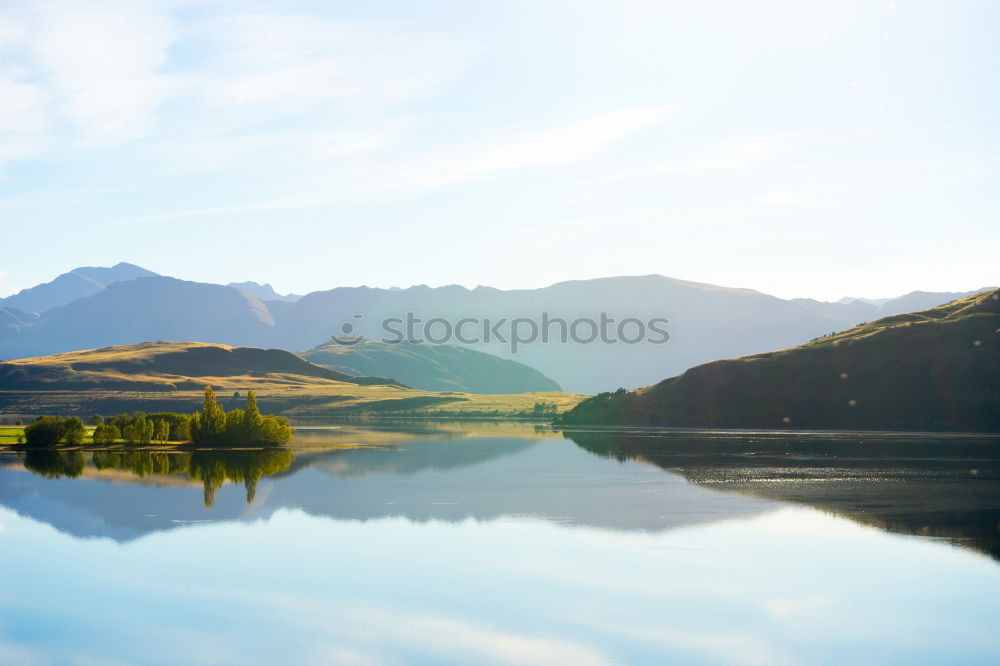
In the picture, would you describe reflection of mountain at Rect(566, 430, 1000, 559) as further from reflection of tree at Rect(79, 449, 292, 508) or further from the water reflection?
reflection of tree at Rect(79, 449, 292, 508)

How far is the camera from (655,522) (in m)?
64.6

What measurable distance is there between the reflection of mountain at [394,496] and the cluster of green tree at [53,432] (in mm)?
22125

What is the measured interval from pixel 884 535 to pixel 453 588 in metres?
31.5

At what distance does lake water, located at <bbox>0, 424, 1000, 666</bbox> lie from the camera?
35.3m

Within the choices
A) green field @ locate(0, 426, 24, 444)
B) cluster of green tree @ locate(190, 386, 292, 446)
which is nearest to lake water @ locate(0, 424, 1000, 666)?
cluster of green tree @ locate(190, 386, 292, 446)

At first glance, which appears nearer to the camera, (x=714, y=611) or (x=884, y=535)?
(x=714, y=611)

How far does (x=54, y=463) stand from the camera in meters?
106

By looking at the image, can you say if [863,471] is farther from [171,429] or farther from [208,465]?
[171,429]

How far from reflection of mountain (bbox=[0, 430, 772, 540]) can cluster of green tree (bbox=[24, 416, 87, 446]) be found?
72.6 feet

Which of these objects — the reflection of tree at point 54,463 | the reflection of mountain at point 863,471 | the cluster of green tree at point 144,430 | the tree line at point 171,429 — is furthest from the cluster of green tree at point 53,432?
the reflection of mountain at point 863,471

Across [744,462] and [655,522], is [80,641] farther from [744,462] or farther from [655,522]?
[744,462]

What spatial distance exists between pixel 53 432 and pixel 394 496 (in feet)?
235

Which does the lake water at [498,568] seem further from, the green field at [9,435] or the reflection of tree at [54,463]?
the green field at [9,435]

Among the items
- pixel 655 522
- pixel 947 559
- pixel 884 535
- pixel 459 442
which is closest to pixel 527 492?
pixel 655 522
